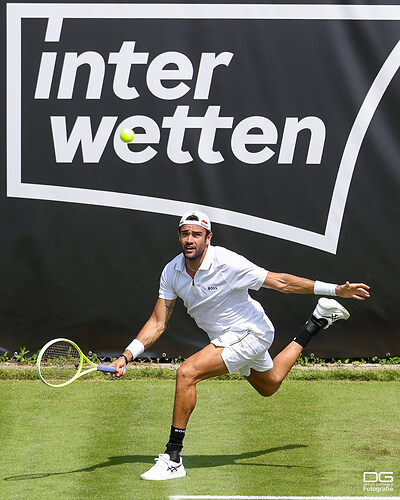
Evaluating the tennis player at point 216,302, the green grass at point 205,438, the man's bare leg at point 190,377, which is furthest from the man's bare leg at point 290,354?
the man's bare leg at point 190,377

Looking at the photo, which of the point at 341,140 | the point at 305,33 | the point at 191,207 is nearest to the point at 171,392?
the point at 191,207

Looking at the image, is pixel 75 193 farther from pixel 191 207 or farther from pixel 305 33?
pixel 305 33

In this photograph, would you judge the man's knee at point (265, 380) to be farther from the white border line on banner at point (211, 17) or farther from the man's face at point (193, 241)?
the white border line on banner at point (211, 17)

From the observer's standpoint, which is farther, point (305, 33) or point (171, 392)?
point (305, 33)

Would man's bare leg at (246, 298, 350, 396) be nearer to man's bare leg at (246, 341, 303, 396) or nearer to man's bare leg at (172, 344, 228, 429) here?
man's bare leg at (246, 341, 303, 396)

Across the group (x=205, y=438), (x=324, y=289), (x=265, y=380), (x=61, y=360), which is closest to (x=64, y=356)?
(x=61, y=360)

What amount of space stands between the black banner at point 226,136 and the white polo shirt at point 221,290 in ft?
8.45

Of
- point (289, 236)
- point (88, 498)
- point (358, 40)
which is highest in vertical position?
point (358, 40)

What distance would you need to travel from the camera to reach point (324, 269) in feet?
27.0

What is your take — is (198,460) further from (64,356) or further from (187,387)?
(64,356)

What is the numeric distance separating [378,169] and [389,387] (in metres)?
1.93

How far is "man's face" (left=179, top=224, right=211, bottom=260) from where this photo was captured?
5.53 metres

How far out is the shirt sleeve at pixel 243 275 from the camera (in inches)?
219

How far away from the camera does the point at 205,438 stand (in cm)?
593
